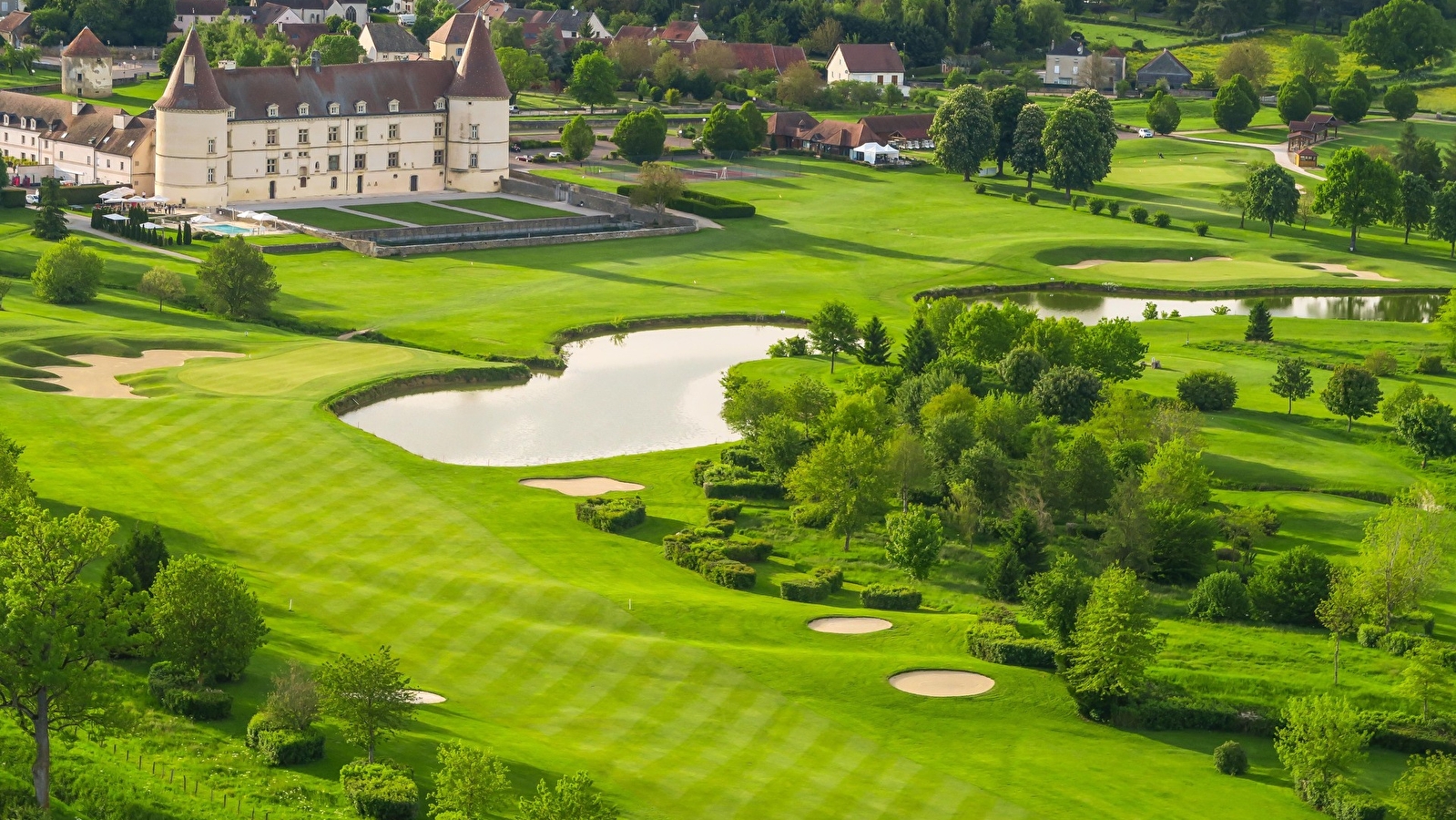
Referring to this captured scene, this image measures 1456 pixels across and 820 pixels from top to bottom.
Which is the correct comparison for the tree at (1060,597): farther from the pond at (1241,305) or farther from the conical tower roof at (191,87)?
the conical tower roof at (191,87)

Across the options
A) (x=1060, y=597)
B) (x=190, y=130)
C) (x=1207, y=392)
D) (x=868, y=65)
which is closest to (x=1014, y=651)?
(x=1060, y=597)

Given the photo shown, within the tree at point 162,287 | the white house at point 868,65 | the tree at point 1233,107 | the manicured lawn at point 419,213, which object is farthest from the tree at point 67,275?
the tree at point 1233,107

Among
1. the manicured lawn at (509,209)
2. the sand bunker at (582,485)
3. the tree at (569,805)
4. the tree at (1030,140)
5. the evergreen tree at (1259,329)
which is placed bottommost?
the sand bunker at (582,485)

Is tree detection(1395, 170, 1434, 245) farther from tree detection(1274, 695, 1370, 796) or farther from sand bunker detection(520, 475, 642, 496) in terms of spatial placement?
tree detection(1274, 695, 1370, 796)

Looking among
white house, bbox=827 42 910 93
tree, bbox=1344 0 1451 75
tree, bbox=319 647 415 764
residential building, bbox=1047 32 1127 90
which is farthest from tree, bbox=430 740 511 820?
tree, bbox=1344 0 1451 75

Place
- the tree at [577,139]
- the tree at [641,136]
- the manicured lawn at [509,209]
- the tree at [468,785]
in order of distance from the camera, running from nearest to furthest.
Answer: the tree at [468,785]
the manicured lawn at [509,209]
the tree at [577,139]
the tree at [641,136]
